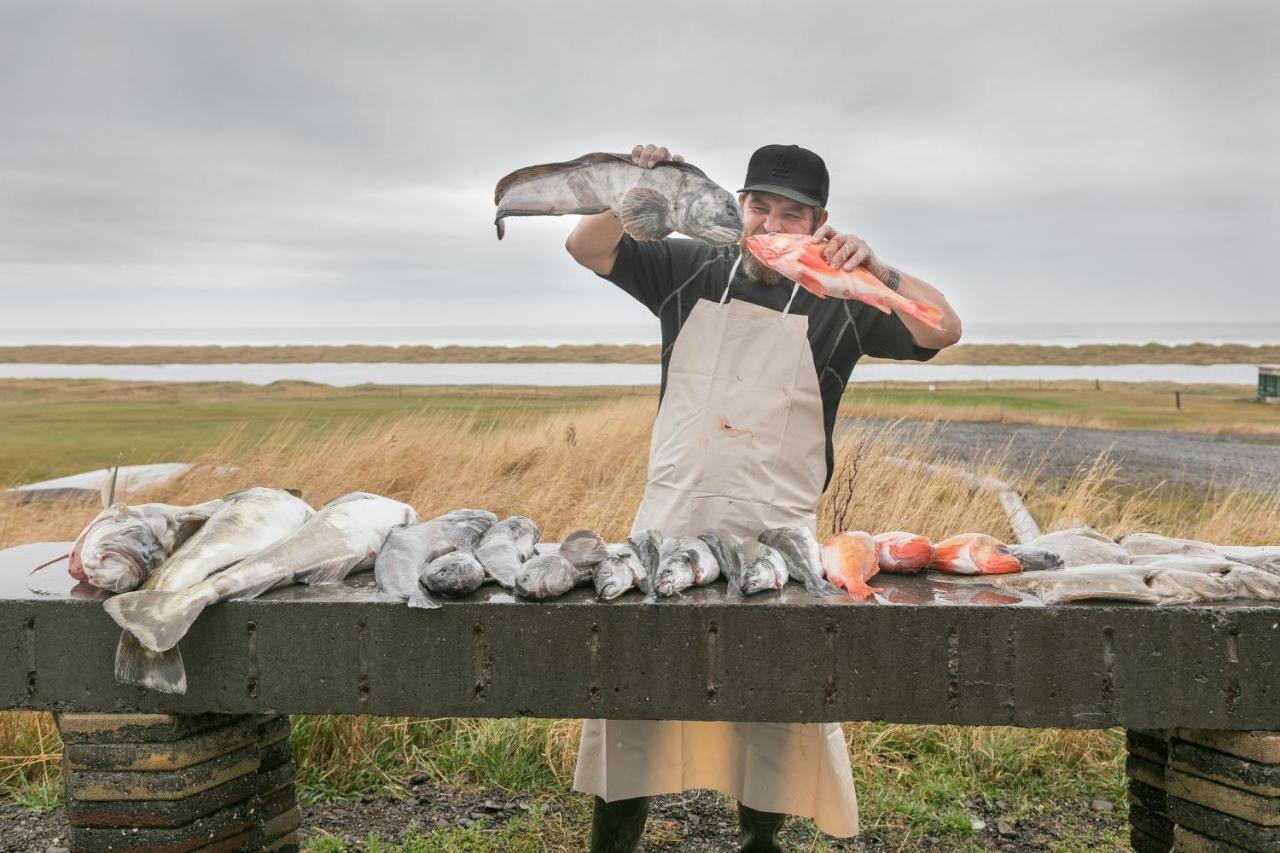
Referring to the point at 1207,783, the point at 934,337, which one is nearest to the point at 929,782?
the point at 1207,783

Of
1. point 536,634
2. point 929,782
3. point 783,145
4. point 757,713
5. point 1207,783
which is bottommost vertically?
point 929,782

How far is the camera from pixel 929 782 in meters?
4.68

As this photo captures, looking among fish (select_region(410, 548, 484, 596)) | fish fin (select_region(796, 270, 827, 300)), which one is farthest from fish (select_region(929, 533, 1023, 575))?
fish (select_region(410, 548, 484, 596))

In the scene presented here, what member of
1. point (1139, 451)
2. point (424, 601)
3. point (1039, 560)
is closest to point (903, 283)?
point (1039, 560)

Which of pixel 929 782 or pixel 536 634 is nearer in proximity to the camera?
pixel 536 634

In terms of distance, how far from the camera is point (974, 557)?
3131mm

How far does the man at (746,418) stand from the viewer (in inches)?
134

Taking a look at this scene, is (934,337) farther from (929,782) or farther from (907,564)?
(929,782)

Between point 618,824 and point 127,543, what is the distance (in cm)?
190

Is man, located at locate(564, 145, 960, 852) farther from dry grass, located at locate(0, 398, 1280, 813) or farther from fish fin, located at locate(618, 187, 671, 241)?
dry grass, located at locate(0, 398, 1280, 813)

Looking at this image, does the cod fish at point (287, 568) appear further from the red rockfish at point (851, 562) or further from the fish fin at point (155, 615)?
the red rockfish at point (851, 562)

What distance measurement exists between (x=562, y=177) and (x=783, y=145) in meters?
1.13

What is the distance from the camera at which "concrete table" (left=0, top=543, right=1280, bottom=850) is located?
2.71m

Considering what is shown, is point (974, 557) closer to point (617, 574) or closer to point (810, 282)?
point (810, 282)
